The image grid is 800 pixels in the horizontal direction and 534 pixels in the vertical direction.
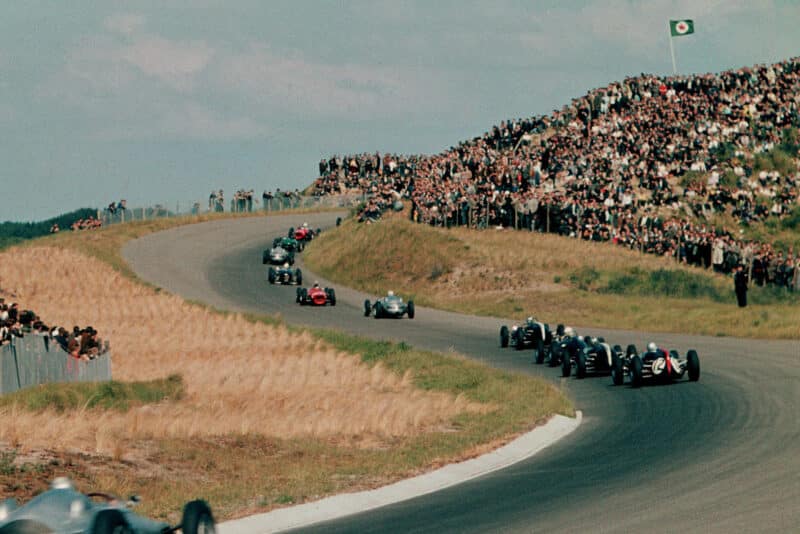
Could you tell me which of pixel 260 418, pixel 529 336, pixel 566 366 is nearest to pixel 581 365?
pixel 566 366

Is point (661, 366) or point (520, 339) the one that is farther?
point (520, 339)

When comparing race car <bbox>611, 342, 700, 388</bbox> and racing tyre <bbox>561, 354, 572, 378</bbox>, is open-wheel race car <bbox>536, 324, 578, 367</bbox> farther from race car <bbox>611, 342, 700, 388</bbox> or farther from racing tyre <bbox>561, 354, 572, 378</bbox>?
race car <bbox>611, 342, 700, 388</bbox>

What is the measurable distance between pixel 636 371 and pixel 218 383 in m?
9.65

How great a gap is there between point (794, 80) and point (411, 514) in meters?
63.2

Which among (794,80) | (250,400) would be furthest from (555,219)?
(250,400)

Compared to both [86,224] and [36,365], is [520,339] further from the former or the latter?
[86,224]

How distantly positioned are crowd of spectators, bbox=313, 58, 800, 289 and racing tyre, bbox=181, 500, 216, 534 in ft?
150

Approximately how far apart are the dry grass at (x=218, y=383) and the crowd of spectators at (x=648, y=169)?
18508 millimetres

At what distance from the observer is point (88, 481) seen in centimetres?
1484

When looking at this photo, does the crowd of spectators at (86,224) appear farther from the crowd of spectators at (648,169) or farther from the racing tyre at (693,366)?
the racing tyre at (693,366)

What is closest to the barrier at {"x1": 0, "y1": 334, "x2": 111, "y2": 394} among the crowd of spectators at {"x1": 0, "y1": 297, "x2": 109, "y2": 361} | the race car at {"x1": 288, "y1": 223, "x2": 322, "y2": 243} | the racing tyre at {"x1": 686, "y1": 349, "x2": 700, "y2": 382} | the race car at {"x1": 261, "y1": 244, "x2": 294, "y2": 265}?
the crowd of spectators at {"x1": 0, "y1": 297, "x2": 109, "y2": 361}

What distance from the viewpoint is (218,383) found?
94.9ft

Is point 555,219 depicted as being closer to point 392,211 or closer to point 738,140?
point 738,140

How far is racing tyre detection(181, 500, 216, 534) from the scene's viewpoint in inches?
386
